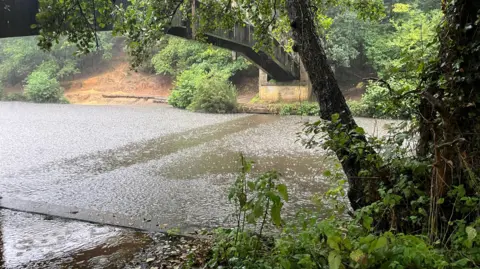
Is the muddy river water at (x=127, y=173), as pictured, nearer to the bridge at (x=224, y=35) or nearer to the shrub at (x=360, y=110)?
the shrub at (x=360, y=110)

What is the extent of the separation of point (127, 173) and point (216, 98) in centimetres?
847

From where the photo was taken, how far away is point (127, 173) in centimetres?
632

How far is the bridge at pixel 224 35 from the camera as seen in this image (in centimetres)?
543

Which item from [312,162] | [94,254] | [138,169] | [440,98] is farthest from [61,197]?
[440,98]

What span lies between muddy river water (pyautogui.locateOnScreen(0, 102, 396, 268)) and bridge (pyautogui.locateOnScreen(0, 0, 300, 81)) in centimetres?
198

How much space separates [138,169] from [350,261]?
527 cm

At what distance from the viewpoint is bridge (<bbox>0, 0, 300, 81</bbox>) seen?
5.43m

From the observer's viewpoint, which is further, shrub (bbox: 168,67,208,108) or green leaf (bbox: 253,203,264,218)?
shrub (bbox: 168,67,208,108)

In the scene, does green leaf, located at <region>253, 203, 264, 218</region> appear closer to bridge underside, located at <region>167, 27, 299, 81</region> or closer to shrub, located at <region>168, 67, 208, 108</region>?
bridge underside, located at <region>167, 27, 299, 81</region>

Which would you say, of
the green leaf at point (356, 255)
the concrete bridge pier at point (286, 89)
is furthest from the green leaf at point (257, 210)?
the concrete bridge pier at point (286, 89)

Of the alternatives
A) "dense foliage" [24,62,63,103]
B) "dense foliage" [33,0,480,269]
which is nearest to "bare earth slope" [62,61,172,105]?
"dense foliage" [24,62,63,103]

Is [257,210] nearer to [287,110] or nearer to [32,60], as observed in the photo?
[287,110]

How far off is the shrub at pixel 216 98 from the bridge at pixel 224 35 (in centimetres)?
148

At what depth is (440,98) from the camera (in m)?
2.52
